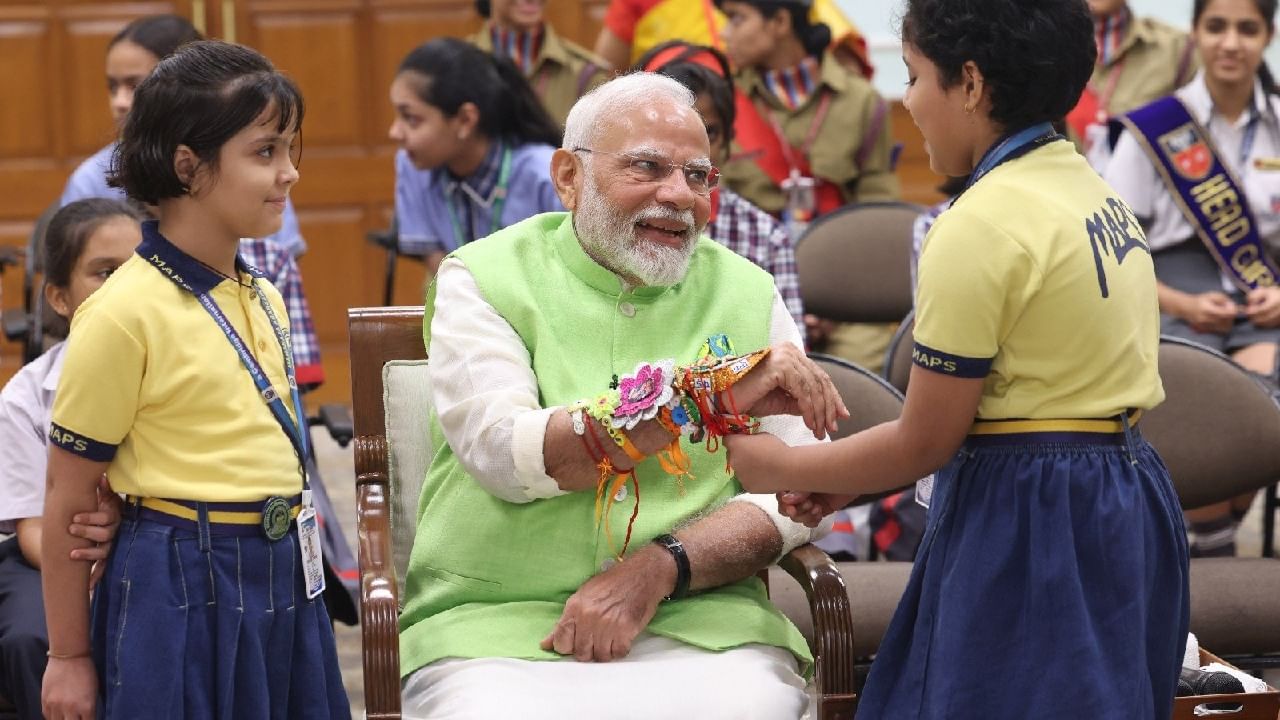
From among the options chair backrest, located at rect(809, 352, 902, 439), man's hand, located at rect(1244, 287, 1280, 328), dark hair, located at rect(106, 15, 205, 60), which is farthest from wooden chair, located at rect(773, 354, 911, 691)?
dark hair, located at rect(106, 15, 205, 60)

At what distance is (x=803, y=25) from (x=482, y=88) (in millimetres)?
1263

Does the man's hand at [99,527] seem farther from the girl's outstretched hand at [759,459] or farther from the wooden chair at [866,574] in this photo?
the wooden chair at [866,574]

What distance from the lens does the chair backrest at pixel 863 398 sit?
3.35 m

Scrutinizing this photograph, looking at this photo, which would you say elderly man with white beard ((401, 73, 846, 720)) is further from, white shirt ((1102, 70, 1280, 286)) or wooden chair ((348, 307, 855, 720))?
white shirt ((1102, 70, 1280, 286))

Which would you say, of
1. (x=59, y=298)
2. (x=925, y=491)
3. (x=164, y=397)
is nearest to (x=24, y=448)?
(x=59, y=298)

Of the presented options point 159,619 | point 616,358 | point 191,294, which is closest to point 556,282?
point 616,358

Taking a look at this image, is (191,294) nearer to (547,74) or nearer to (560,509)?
(560,509)

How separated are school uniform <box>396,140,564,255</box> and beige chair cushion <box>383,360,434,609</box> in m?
1.47

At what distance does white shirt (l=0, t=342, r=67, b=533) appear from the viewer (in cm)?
286

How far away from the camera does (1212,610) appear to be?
3.12 meters

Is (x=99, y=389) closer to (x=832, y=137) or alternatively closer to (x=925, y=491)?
(x=925, y=491)

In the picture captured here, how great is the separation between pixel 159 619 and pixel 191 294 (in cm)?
45

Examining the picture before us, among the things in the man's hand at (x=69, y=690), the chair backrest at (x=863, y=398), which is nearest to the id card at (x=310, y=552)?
the man's hand at (x=69, y=690)

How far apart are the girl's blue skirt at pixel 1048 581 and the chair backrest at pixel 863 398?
1247 millimetres
